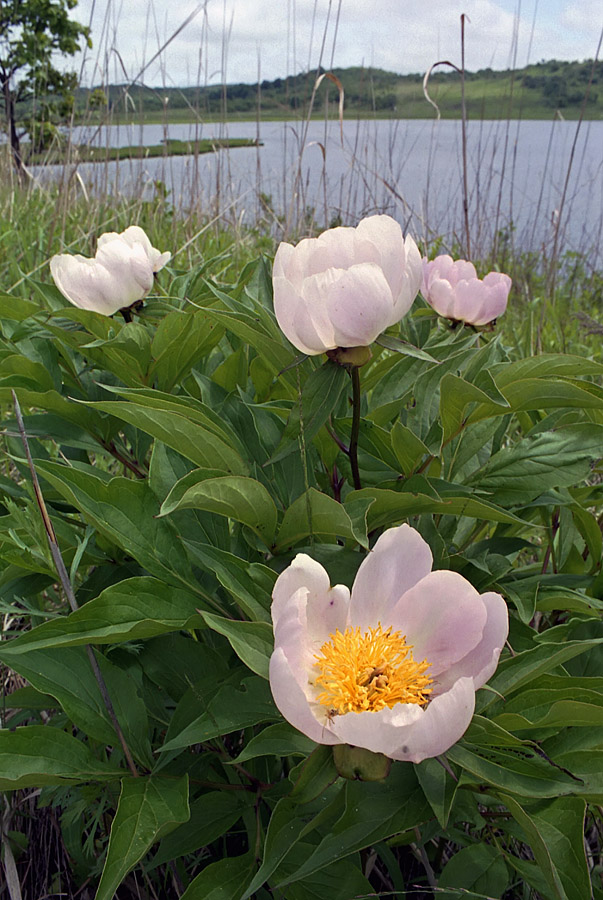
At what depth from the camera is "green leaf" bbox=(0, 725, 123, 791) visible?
0.69m

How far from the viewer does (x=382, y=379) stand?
37.5 inches

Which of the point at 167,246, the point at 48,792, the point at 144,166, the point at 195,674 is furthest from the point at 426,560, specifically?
the point at 144,166

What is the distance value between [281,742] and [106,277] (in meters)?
0.64

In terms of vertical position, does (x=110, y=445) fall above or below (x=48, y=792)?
above

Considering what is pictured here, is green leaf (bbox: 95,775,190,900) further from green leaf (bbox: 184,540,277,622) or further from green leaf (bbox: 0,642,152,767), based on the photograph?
green leaf (bbox: 184,540,277,622)

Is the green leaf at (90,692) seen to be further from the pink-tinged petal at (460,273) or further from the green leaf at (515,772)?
the pink-tinged petal at (460,273)

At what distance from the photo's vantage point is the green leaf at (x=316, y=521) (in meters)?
0.69

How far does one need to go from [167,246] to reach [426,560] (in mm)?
2816

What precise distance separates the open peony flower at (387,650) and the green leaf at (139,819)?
16cm

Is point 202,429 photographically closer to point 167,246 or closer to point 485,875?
point 485,875

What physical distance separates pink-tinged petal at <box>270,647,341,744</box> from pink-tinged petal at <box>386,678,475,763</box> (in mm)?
57

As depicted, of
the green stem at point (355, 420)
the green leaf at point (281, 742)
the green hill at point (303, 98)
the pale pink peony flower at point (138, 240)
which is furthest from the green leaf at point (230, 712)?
the green hill at point (303, 98)

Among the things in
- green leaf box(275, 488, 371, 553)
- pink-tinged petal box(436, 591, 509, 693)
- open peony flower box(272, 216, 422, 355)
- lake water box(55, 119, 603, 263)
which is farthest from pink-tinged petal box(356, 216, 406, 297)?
lake water box(55, 119, 603, 263)

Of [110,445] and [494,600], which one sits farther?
[110,445]
